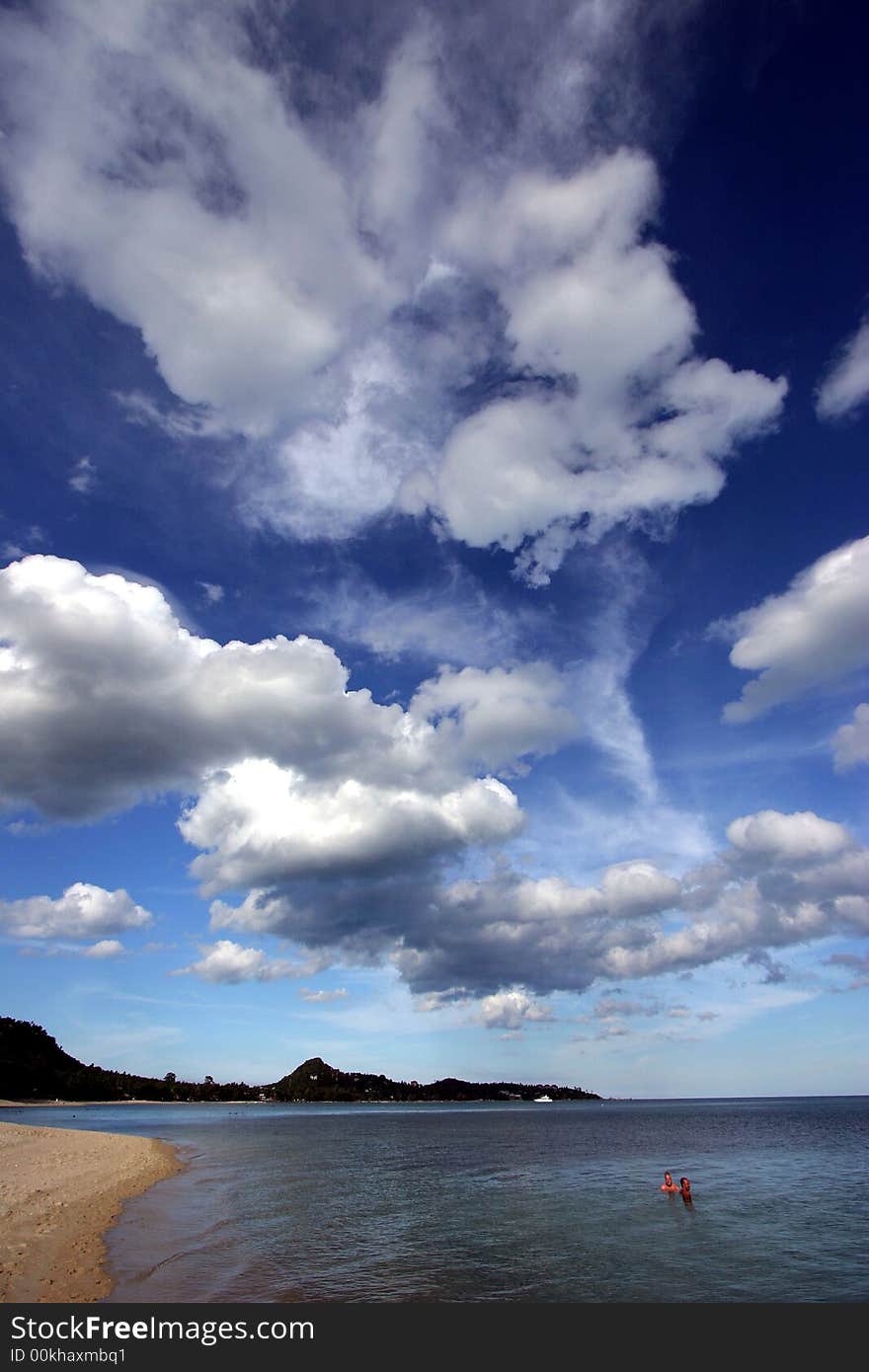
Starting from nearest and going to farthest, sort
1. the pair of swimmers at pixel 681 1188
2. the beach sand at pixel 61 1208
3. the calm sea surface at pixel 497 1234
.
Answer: the beach sand at pixel 61 1208 < the calm sea surface at pixel 497 1234 < the pair of swimmers at pixel 681 1188

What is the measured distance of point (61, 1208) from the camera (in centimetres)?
3216

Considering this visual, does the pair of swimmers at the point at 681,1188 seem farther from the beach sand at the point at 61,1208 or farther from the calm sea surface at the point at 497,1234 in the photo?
the beach sand at the point at 61,1208

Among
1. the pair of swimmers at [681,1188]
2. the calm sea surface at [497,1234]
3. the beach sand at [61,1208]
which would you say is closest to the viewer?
the beach sand at [61,1208]

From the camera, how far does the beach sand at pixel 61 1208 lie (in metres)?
20.2

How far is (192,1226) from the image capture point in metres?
32.8

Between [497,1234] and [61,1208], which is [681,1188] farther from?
[61,1208]

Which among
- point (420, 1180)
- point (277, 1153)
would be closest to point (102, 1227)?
point (420, 1180)

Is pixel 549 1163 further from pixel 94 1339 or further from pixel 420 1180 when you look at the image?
pixel 94 1339

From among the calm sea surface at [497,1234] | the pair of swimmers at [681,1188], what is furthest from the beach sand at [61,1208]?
the pair of swimmers at [681,1188]

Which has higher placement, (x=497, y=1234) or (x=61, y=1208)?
(x=61, y=1208)

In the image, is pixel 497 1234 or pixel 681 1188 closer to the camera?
pixel 497 1234

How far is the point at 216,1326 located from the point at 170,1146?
76.7 m

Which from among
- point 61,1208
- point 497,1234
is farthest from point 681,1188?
point 61,1208

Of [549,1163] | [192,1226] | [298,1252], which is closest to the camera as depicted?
[298,1252]
